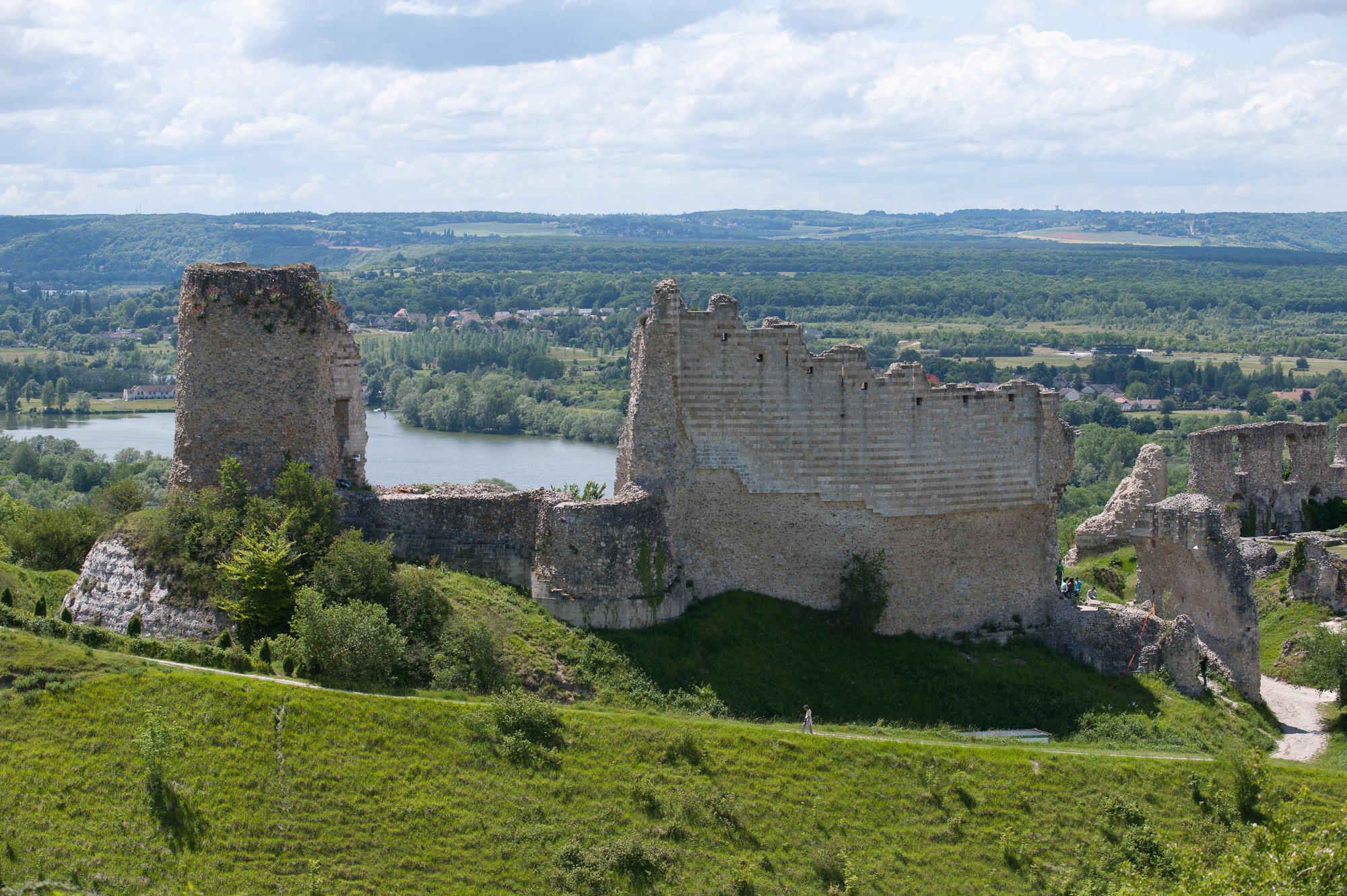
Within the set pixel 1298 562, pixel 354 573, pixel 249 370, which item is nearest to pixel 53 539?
pixel 249 370

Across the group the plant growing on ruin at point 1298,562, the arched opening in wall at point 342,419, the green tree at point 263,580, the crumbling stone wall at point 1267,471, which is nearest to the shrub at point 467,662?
the green tree at point 263,580

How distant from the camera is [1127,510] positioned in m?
38.0

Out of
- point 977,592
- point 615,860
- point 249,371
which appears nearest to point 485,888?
point 615,860

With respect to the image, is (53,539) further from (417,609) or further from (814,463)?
(814,463)

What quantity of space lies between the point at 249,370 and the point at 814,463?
11221mm

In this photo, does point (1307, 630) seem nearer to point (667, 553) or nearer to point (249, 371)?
point (667, 553)

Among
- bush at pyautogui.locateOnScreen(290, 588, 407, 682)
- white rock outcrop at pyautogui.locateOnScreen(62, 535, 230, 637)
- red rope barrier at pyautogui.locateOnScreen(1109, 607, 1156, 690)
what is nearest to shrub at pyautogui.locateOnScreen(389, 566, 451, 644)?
bush at pyautogui.locateOnScreen(290, 588, 407, 682)

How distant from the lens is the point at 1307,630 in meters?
33.2

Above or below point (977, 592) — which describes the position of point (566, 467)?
below

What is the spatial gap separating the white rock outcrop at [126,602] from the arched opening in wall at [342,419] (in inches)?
187

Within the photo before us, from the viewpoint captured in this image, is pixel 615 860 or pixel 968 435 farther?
pixel 968 435

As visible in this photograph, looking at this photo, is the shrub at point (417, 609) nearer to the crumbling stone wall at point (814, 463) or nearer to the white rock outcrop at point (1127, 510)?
the crumbling stone wall at point (814, 463)

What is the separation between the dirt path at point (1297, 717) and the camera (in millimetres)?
27719

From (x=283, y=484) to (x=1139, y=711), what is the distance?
1753 cm
